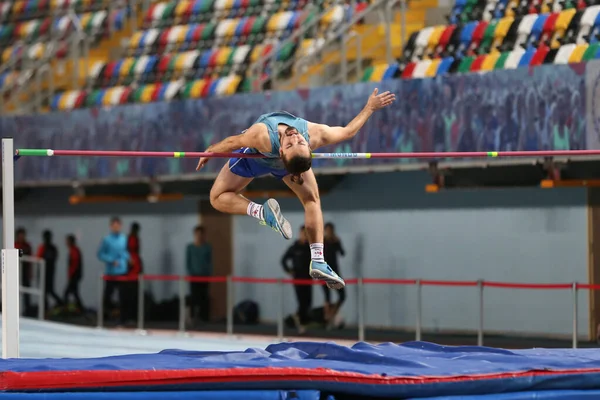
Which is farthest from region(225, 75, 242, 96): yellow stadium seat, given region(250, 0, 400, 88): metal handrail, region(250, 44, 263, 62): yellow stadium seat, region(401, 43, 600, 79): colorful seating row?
region(401, 43, 600, 79): colorful seating row

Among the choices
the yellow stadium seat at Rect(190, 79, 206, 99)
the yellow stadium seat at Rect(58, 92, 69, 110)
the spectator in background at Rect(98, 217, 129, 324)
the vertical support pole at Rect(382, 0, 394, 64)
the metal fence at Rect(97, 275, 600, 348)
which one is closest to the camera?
the metal fence at Rect(97, 275, 600, 348)

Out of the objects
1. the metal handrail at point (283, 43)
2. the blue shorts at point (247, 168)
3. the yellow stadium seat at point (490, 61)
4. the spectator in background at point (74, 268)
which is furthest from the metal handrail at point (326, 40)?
the blue shorts at point (247, 168)

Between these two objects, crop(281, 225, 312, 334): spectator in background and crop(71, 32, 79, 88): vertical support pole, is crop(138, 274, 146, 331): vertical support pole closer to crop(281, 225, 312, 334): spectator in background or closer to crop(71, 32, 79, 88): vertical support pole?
crop(281, 225, 312, 334): spectator in background

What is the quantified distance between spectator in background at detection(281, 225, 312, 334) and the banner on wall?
137 centimetres

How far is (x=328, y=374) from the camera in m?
7.23

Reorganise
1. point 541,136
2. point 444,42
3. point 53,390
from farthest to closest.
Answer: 1. point 444,42
2. point 541,136
3. point 53,390

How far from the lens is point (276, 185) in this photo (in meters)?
16.1

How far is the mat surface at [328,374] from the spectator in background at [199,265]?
27.3 ft

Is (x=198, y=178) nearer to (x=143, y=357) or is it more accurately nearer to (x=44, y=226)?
(x=44, y=226)

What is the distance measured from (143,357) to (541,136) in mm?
5914

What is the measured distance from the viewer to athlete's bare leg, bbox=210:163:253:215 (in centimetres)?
893

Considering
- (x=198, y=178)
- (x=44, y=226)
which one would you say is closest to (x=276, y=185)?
(x=198, y=178)

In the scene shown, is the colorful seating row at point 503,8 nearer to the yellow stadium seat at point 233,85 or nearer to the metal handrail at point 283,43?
the metal handrail at point 283,43

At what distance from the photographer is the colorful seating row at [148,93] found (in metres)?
16.4
